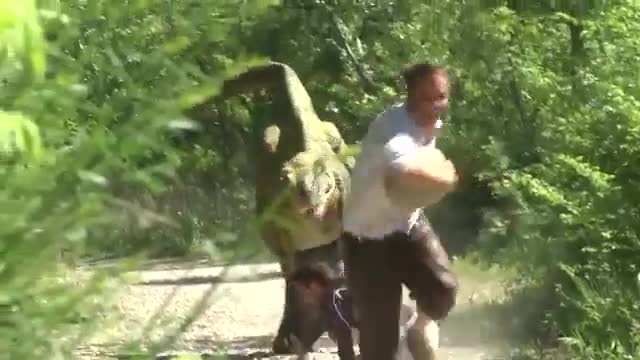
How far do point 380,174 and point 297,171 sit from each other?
1369mm

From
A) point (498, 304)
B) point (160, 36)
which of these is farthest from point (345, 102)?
point (160, 36)

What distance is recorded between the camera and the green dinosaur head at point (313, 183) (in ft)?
22.4

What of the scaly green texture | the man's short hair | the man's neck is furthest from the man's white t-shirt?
the scaly green texture

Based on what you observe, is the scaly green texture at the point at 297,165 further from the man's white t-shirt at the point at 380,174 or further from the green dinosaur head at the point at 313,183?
the man's white t-shirt at the point at 380,174

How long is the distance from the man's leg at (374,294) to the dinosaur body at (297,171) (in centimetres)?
34

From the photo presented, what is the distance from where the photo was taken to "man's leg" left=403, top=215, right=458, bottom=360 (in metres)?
6.09

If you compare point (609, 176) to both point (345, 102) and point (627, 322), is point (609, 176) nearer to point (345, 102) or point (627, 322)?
point (627, 322)

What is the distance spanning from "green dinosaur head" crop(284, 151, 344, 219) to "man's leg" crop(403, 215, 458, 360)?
0.59 meters

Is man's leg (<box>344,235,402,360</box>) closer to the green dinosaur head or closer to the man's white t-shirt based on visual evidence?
the man's white t-shirt

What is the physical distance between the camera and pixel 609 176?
8086 millimetres

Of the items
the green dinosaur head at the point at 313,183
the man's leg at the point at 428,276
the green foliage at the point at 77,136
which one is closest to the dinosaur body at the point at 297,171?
the green dinosaur head at the point at 313,183

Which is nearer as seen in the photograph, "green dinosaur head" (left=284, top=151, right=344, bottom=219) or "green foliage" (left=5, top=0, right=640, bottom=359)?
"green foliage" (left=5, top=0, right=640, bottom=359)

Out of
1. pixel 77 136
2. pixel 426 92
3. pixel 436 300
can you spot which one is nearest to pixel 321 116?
→ pixel 436 300

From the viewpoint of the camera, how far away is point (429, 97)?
234 inches
